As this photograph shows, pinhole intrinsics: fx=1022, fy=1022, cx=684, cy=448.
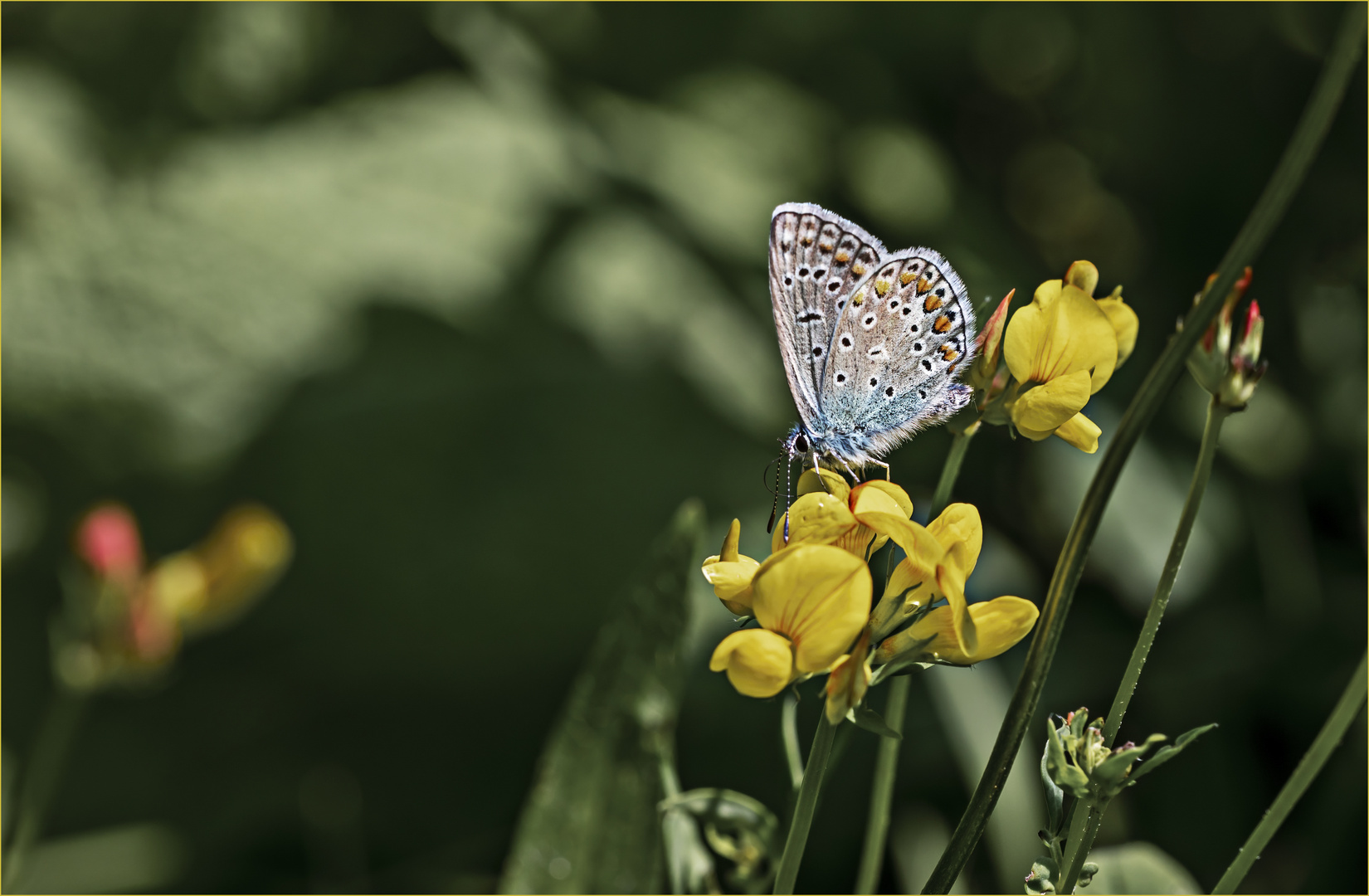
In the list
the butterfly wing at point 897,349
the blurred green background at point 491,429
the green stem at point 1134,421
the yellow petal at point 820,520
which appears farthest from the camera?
the blurred green background at point 491,429

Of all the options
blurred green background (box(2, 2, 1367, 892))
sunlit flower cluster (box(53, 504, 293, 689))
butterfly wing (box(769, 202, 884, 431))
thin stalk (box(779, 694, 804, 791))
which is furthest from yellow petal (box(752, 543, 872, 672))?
blurred green background (box(2, 2, 1367, 892))

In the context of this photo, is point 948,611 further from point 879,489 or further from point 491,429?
point 491,429

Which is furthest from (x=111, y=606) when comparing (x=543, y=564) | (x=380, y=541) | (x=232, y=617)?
(x=543, y=564)

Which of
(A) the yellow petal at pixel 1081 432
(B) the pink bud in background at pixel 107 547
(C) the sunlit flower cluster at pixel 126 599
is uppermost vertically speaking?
(A) the yellow petal at pixel 1081 432

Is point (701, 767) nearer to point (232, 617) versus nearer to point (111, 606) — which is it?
point (232, 617)

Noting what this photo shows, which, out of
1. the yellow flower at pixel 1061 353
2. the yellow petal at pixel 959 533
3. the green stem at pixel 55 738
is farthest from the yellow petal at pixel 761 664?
the green stem at pixel 55 738

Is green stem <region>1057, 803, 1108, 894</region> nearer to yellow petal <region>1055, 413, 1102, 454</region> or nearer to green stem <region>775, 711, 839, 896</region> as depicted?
green stem <region>775, 711, 839, 896</region>

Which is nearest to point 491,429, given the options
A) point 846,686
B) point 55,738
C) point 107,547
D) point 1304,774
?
point 107,547

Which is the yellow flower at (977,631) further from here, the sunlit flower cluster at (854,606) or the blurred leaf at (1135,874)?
the blurred leaf at (1135,874)
